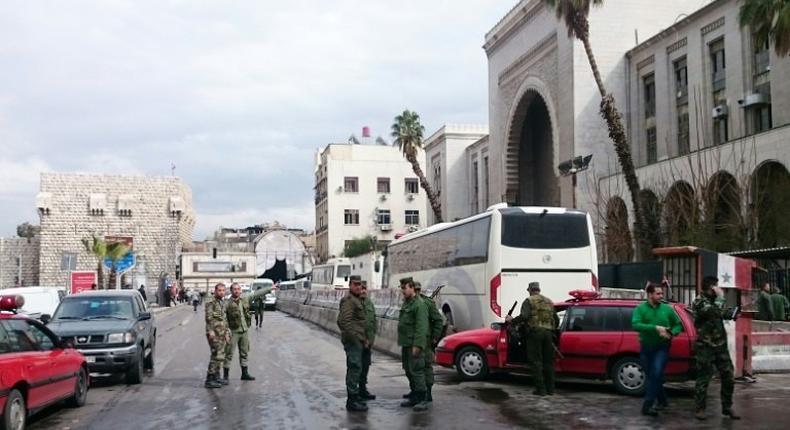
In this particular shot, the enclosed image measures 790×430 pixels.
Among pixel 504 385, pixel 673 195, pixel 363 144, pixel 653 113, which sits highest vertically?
pixel 363 144

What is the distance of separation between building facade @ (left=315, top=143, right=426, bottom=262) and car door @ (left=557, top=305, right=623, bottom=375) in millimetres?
85130

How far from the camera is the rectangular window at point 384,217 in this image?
101 metres

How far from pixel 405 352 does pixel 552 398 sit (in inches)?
96.2

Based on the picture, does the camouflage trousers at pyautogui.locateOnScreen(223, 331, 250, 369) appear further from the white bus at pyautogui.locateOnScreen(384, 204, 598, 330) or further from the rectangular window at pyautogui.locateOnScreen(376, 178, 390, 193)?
the rectangular window at pyautogui.locateOnScreen(376, 178, 390, 193)

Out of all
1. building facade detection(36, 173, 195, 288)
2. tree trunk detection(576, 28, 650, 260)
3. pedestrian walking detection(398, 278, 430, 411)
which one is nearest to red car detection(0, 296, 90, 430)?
pedestrian walking detection(398, 278, 430, 411)

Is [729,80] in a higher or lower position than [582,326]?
higher

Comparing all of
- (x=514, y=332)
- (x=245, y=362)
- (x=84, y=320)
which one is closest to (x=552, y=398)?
(x=514, y=332)

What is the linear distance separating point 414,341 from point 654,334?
313cm

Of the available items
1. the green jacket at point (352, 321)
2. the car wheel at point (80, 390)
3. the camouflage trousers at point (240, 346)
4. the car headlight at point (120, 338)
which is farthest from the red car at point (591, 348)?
the car wheel at point (80, 390)

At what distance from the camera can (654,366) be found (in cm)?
1006

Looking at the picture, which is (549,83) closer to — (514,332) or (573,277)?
(573,277)

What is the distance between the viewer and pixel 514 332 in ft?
42.6

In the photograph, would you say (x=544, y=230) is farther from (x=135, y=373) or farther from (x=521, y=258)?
(x=135, y=373)

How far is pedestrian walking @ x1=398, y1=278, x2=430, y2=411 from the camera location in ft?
35.0
